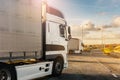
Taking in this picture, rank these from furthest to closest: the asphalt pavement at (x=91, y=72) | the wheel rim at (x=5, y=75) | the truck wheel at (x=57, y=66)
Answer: the truck wheel at (x=57, y=66), the asphalt pavement at (x=91, y=72), the wheel rim at (x=5, y=75)

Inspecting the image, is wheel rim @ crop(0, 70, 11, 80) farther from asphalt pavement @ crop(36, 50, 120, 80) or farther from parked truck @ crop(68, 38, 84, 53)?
parked truck @ crop(68, 38, 84, 53)

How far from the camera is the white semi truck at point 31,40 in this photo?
13.0m

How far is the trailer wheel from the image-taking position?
1295 cm

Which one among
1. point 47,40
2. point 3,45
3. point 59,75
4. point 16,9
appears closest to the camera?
point 3,45

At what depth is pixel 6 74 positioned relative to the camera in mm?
13156

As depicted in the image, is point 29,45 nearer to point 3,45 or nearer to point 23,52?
point 23,52

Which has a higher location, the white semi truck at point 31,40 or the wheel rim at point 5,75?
the white semi truck at point 31,40

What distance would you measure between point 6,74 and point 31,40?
259 centimetres

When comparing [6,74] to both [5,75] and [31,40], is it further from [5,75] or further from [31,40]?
[31,40]

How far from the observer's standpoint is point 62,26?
19.4 metres

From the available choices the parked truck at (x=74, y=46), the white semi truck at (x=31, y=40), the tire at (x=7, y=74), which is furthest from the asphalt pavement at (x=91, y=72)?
the parked truck at (x=74, y=46)

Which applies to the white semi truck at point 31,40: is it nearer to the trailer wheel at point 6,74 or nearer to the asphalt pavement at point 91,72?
the trailer wheel at point 6,74

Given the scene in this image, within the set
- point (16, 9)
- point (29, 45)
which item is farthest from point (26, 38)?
point (16, 9)

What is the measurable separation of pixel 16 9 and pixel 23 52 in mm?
1843
